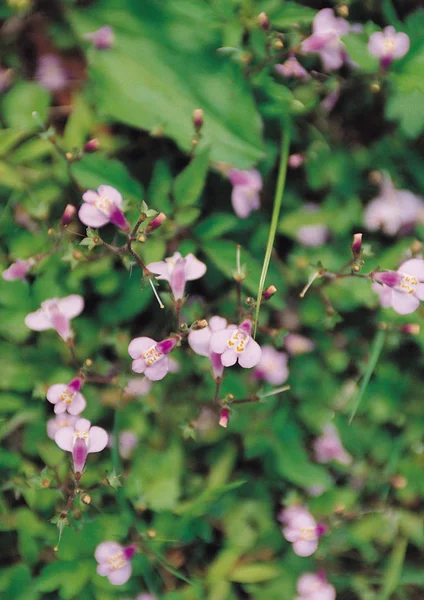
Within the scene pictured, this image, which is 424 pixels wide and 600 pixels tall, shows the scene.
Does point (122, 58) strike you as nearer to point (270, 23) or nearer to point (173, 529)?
point (270, 23)

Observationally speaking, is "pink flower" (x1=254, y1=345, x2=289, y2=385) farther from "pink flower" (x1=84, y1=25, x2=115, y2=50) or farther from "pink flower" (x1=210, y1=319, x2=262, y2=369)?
"pink flower" (x1=84, y1=25, x2=115, y2=50)

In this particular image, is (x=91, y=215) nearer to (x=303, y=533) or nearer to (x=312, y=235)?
(x=312, y=235)

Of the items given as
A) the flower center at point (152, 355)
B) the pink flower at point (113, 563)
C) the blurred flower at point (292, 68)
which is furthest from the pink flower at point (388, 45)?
the pink flower at point (113, 563)

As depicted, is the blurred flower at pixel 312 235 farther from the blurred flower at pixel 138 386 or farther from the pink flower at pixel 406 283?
the blurred flower at pixel 138 386

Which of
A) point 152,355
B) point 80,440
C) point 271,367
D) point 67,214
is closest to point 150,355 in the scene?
point 152,355

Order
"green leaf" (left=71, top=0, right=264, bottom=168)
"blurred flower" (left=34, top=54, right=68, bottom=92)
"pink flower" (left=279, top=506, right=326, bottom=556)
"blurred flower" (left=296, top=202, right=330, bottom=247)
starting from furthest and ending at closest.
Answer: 1. "blurred flower" (left=34, top=54, right=68, bottom=92)
2. "blurred flower" (left=296, top=202, right=330, bottom=247)
3. "green leaf" (left=71, top=0, right=264, bottom=168)
4. "pink flower" (left=279, top=506, right=326, bottom=556)

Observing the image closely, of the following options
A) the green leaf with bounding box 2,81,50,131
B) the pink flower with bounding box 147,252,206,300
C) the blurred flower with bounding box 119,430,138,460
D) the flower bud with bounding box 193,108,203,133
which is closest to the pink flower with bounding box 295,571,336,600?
the blurred flower with bounding box 119,430,138,460
